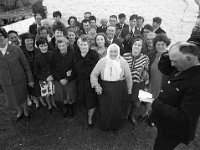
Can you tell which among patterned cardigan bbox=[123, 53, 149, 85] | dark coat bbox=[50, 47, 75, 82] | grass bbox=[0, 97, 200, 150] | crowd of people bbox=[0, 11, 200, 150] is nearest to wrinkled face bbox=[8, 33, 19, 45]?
crowd of people bbox=[0, 11, 200, 150]

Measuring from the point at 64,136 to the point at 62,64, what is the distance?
1.45m

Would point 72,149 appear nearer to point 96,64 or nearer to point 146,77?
point 96,64

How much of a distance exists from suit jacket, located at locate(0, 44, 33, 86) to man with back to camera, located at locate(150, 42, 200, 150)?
8.53 ft

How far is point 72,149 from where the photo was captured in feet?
12.0

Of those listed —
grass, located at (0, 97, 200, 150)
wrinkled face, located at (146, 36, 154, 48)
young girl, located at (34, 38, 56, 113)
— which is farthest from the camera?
wrinkled face, located at (146, 36, 154, 48)

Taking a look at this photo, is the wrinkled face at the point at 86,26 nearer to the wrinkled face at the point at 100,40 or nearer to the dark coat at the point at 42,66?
the wrinkled face at the point at 100,40

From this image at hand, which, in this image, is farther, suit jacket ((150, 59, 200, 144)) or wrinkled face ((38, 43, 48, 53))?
wrinkled face ((38, 43, 48, 53))

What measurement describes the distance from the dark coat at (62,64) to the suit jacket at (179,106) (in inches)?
81.3

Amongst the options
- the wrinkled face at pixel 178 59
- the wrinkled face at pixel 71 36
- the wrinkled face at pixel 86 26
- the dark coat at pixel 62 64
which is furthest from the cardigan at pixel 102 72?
the wrinkled face at pixel 86 26

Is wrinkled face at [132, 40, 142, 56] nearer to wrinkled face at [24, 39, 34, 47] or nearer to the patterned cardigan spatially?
the patterned cardigan

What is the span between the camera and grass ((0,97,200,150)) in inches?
147

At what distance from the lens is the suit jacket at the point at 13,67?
11.6 ft

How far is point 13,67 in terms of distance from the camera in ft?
11.9

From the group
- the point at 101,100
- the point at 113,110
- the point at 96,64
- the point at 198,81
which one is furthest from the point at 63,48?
the point at 198,81
